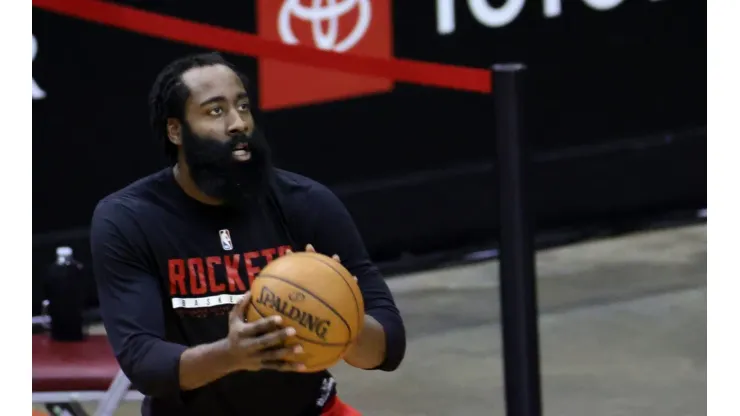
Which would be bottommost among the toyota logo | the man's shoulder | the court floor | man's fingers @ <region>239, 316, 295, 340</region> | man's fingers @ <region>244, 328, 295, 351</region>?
the court floor

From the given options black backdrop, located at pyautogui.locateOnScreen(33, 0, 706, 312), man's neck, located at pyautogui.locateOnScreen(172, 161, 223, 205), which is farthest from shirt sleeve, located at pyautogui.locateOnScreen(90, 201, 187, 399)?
black backdrop, located at pyautogui.locateOnScreen(33, 0, 706, 312)

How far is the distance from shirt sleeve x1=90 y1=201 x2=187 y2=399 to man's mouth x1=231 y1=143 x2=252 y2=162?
264mm

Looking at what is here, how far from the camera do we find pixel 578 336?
20.1 ft

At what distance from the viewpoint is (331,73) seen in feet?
22.4

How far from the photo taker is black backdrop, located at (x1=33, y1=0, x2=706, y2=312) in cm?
611

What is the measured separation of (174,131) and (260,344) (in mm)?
651

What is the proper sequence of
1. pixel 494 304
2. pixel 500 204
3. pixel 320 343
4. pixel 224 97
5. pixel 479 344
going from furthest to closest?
pixel 494 304
pixel 479 344
pixel 500 204
pixel 224 97
pixel 320 343

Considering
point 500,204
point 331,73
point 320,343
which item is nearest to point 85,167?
point 331,73

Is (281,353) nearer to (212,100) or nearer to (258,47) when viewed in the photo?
(212,100)

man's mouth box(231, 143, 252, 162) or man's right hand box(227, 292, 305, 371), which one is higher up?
man's mouth box(231, 143, 252, 162)

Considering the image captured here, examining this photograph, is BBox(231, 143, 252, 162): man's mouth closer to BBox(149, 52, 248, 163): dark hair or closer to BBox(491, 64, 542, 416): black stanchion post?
BBox(149, 52, 248, 163): dark hair

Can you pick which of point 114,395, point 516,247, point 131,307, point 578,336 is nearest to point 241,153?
point 131,307

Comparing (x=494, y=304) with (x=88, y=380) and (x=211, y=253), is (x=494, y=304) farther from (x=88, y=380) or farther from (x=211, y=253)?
(x=211, y=253)

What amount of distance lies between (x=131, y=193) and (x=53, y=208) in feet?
10.7
